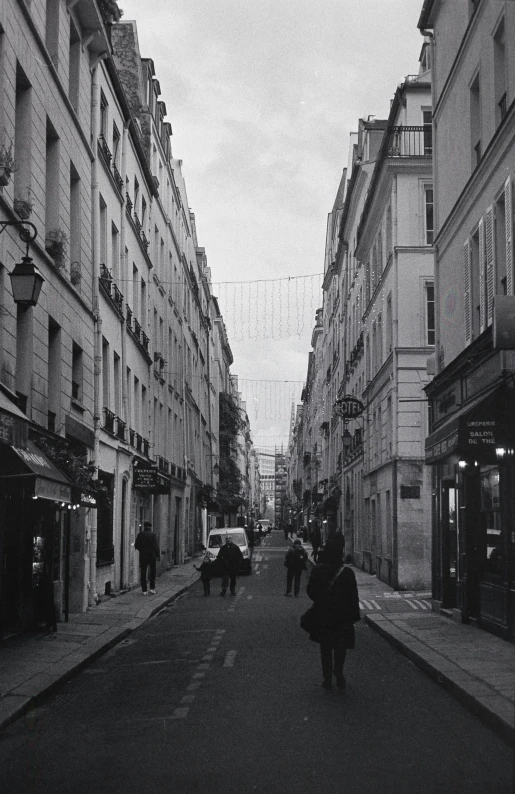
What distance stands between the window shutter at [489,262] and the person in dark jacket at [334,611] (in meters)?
6.12

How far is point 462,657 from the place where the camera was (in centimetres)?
1255

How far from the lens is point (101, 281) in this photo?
23.2m

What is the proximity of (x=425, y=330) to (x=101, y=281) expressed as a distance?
9608 mm

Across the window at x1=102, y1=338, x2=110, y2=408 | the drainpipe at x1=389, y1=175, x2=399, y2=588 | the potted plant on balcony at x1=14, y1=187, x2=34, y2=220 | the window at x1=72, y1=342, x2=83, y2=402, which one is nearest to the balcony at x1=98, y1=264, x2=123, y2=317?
the window at x1=102, y1=338, x2=110, y2=408

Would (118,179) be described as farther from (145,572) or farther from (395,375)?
(145,572)

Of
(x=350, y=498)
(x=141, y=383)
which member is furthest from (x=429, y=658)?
(x=350, y=498)

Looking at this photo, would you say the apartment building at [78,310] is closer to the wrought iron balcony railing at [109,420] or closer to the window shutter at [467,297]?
the wrought iron balcony railing at [109,420]

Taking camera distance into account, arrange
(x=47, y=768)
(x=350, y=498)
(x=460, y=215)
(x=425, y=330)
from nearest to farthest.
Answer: (x=47, y=768) < (x=460, y=215) < (x=425, y=330) < (x=350, y=498)

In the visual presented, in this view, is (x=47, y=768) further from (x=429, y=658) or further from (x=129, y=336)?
(x=129, y=336)

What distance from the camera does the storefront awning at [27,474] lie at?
12500 millimetres

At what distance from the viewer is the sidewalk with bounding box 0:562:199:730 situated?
1036cm

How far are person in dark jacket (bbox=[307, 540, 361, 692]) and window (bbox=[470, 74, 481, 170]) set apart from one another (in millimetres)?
8752

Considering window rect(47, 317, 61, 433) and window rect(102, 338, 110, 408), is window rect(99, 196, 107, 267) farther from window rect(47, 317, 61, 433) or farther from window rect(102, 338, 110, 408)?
window rect(47, 317, 61, 433)

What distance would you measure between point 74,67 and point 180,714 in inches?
616
